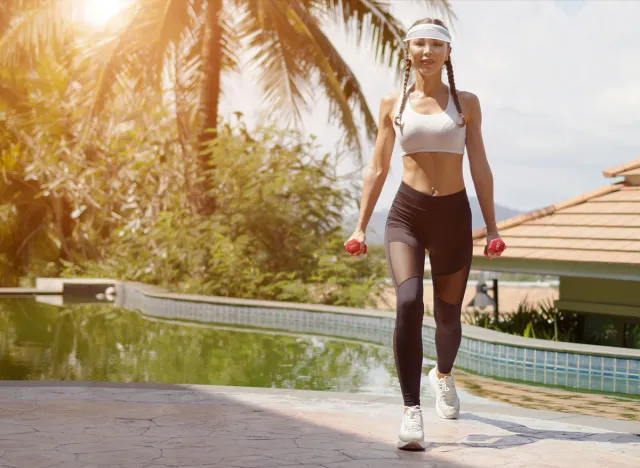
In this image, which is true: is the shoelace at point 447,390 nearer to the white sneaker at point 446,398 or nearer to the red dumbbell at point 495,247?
the white sneaker at point 446,398

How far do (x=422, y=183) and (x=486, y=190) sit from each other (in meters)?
0.44

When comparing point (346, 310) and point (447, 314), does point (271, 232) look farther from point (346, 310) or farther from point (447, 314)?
point (447, 314)

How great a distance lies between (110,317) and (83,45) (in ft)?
17.0

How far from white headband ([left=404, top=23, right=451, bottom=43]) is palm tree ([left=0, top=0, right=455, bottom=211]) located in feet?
34.9

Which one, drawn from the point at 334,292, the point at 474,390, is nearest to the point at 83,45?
the point at 334,292

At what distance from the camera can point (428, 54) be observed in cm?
498

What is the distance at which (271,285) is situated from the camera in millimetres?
15953

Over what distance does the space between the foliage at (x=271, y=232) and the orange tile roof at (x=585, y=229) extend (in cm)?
479

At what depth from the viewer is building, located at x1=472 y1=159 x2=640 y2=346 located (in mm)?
9805

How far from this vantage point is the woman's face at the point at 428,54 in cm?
498

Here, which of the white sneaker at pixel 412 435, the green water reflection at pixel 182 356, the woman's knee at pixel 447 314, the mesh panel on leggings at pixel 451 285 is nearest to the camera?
the white sneaker at pixel 412 435

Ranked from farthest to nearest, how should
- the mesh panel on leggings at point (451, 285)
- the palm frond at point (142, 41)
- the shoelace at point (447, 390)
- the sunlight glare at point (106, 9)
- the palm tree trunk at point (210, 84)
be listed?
the palm tree trunk at point (210, 84) < the sunlight glare at point (106, 9) < the palm frond at point (142, 41) < the shoelace at point (447, 390) < the mesh panel on leggings at point (451, 285)

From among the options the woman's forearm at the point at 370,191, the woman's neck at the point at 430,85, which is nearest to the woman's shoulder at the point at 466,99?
the woman's neck at the point at 430,85

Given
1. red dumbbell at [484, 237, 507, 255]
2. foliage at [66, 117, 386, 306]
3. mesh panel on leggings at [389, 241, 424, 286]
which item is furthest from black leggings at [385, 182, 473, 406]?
foliage at [66, 117, 386, 306]
